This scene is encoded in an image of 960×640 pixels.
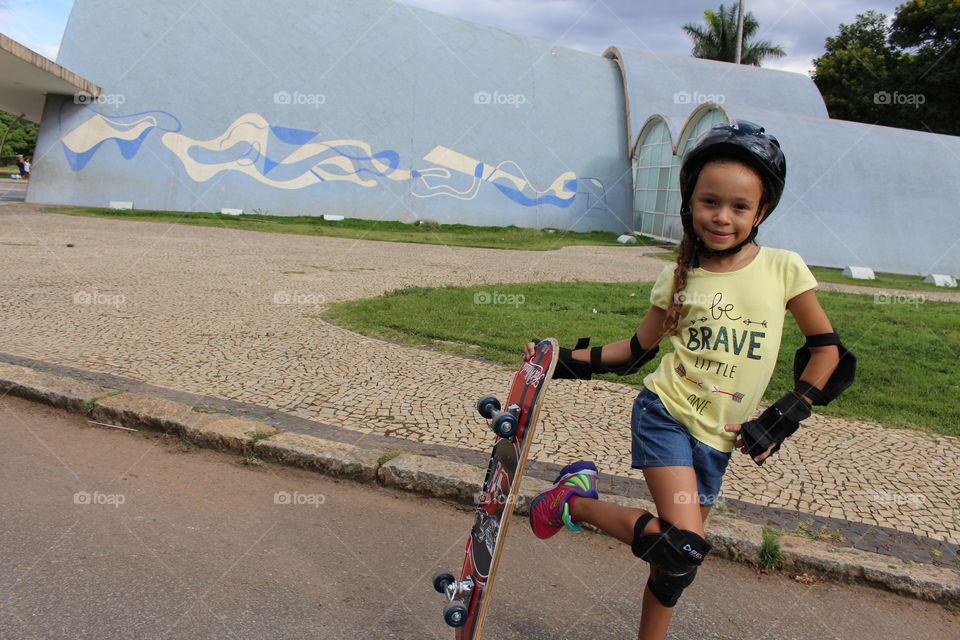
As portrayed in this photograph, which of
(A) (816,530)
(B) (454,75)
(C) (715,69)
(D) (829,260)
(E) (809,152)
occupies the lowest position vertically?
(A) (816,530)

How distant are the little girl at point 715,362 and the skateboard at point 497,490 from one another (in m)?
0.27

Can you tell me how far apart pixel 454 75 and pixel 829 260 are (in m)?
14.1

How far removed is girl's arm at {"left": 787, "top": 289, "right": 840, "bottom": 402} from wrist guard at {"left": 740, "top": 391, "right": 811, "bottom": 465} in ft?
0.17

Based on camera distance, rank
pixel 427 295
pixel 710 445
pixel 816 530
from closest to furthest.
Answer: pixel 710 445, pixel 816 530, pixel 427 295

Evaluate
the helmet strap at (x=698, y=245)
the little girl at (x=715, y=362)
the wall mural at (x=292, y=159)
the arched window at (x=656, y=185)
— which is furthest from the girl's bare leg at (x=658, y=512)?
the wall mural at (x=292, y=159)

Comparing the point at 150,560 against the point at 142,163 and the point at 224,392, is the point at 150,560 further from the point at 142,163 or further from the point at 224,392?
the point at 142,163

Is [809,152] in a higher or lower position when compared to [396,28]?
lower

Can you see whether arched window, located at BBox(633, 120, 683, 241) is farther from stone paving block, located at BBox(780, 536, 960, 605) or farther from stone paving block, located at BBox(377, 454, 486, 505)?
stone paving block, located at BBox(780, 536, 960, 605)

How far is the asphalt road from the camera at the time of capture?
2.56 m

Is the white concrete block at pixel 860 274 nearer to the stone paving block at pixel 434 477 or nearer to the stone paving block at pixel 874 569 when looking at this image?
the stone paving block at pixel 874 569

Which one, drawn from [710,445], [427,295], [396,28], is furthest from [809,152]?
[710,445]

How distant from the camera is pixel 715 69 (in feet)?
104

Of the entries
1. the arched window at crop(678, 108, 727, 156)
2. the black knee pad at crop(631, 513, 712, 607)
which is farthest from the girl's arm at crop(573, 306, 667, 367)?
A: the arched window at crop(678, 108, 727, 156)

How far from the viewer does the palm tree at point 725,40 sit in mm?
42188
